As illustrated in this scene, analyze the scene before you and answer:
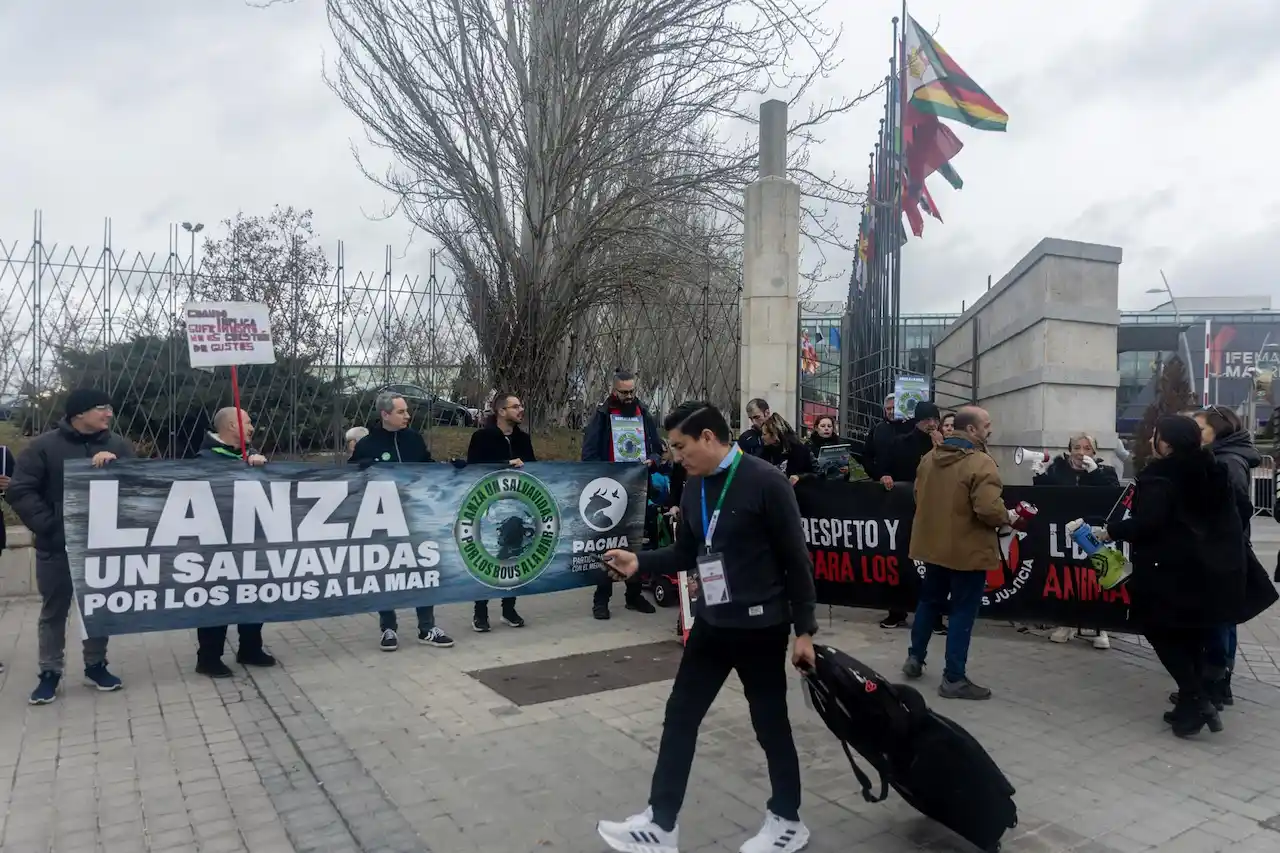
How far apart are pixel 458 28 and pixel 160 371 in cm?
656

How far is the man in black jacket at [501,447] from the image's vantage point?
717 cm

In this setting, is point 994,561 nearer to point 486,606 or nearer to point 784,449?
point 784,449

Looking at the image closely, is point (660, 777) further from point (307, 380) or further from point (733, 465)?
point (307, 380)

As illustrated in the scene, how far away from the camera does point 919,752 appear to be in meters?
3.44

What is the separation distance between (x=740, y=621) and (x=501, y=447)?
13.6 feet

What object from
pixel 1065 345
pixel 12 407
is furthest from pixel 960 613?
pixel 12 407

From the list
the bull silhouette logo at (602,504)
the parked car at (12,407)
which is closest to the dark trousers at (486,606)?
the bull silhouette logo at (602,504)

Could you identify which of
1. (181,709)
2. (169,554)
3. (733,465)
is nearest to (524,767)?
(733,465)

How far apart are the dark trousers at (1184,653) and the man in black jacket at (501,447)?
4.51 metres

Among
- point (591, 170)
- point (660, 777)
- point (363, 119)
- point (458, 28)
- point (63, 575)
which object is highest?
point (458, 28)

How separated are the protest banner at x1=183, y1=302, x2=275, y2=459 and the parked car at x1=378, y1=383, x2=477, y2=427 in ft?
9.62

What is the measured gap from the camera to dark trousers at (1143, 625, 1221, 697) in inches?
190

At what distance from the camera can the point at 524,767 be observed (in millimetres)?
4398

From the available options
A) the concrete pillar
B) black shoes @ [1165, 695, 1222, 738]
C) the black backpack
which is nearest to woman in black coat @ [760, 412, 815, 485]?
the concrete pillar
